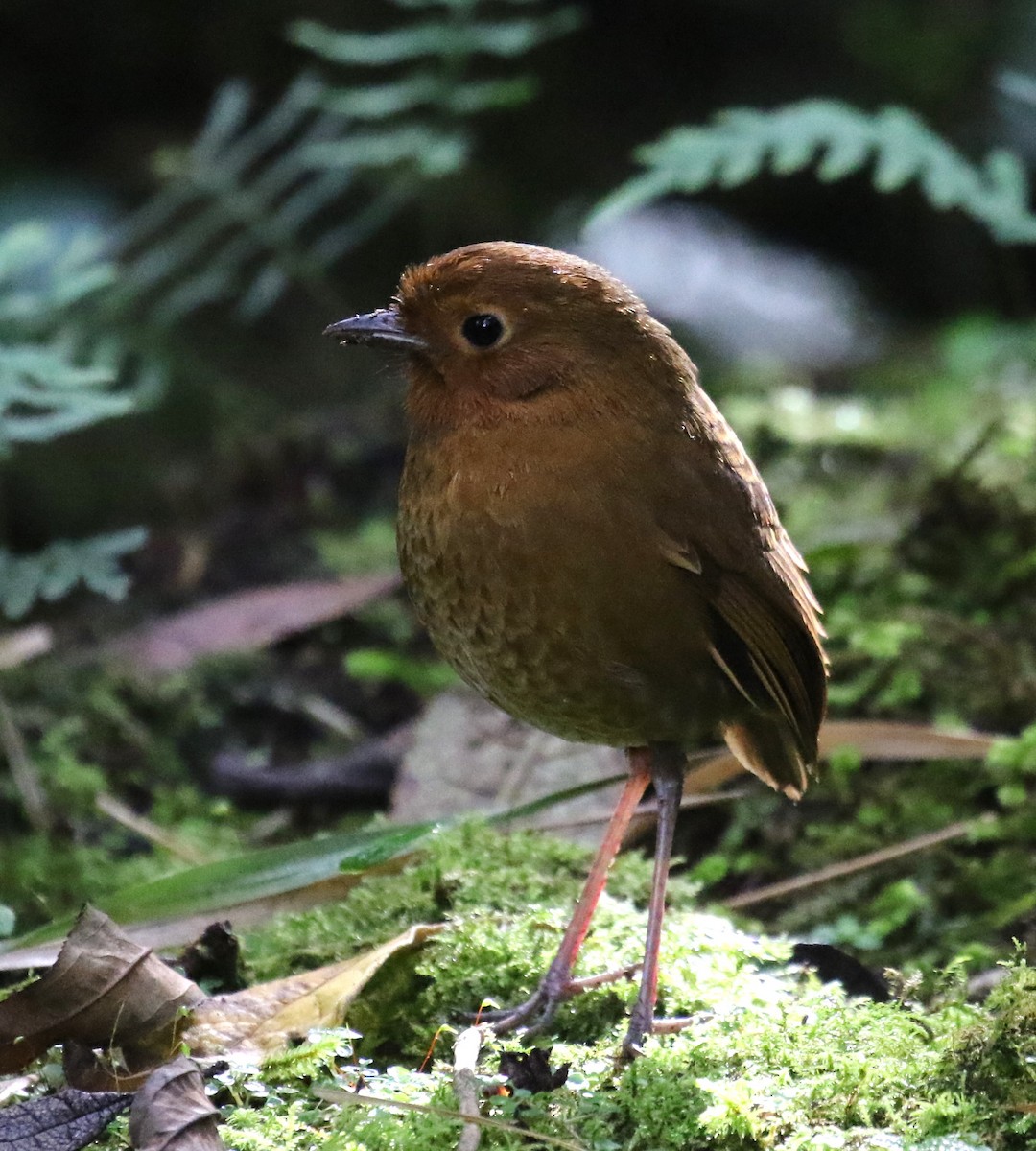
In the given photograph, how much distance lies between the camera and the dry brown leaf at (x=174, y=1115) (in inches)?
87.0

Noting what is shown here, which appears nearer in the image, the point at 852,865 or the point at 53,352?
the point at 852,865

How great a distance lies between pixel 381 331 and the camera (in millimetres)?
3043

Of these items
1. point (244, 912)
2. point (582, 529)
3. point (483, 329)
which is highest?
point (483, 329)

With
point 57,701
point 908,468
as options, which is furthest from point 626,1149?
point 908,468

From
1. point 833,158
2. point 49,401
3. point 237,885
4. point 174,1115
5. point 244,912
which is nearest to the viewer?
point 174,1115

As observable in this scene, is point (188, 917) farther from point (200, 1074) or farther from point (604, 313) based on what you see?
point (604, 313)

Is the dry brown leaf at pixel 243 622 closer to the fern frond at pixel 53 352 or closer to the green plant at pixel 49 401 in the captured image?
the green plant at pixel 49 401

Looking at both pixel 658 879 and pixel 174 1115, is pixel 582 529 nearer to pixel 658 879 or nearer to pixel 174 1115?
pixel 658 879

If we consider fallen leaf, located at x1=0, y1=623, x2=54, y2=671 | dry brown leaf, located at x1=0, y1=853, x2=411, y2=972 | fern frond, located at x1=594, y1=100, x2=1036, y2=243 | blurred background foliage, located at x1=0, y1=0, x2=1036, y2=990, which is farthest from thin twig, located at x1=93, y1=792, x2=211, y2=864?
fern frond, located at x1=594, y1=100, x2=1036, y2=243

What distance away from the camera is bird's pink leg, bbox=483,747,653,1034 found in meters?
2.79

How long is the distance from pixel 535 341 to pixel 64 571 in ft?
5.08

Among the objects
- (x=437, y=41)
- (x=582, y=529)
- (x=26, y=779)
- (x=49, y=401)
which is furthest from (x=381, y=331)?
(x=437, y=41)

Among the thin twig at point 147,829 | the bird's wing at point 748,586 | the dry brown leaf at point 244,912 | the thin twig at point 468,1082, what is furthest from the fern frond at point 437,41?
the thin twig at point 468,1082

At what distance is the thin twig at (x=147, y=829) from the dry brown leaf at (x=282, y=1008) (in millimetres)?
985
